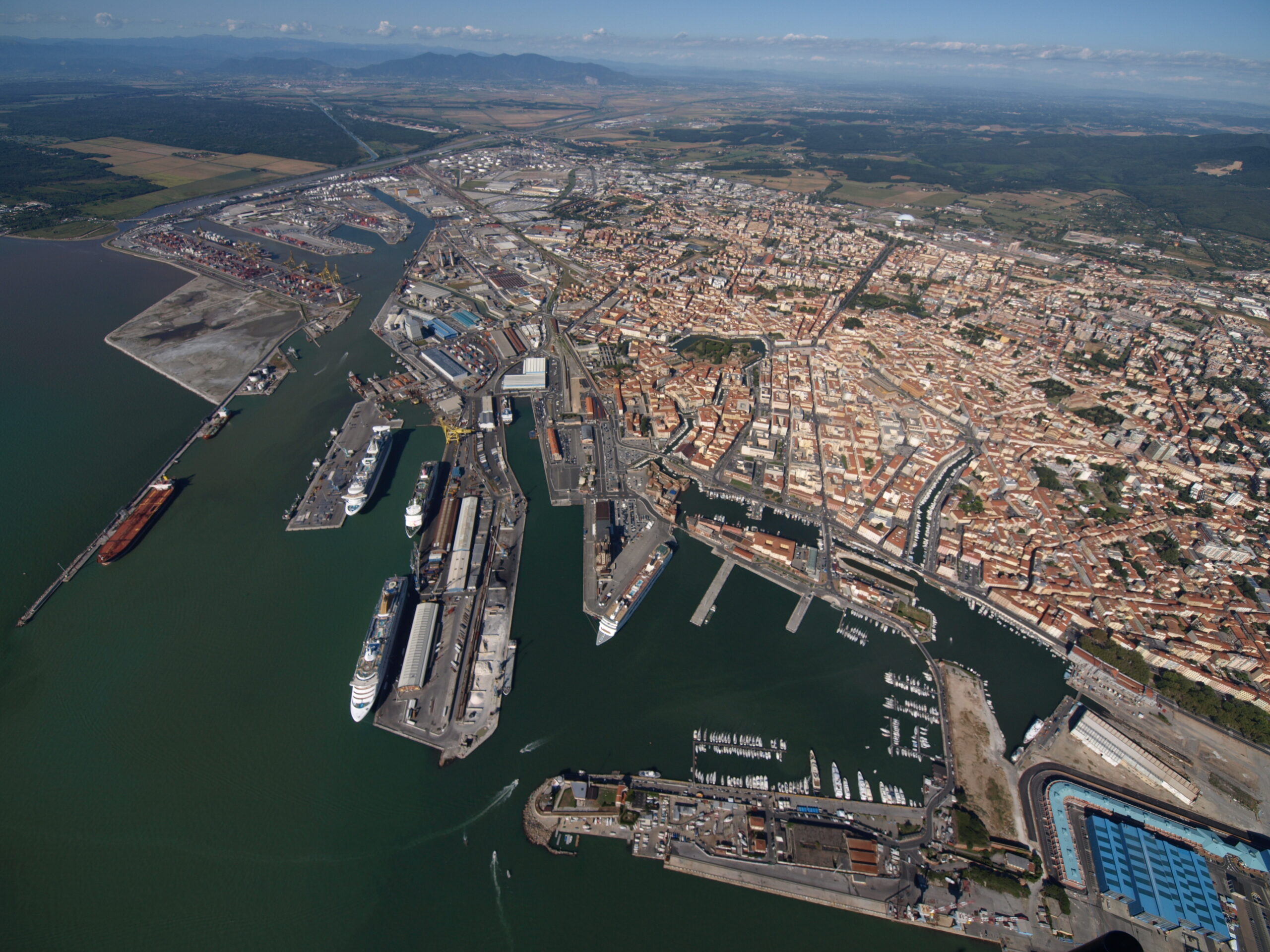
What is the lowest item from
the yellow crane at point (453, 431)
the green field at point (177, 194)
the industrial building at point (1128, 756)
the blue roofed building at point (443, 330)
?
the industrial building at point (1128, 756)

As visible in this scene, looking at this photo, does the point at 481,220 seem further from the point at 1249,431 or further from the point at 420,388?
the point at 1249,431

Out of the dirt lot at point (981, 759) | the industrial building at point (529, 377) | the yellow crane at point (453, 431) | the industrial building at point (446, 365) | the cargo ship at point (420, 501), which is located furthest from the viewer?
the industrial building at point (446, 365)

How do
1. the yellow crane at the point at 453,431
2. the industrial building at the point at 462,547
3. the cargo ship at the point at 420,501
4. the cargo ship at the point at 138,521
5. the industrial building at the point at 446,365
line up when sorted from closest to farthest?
the industrial building at the point at 462,547, the cargo ship at the point at 138,521, the cargo ship at the point at 420,501, the yellow crane at the point at 453,431, the industrial building at the point at 446,365

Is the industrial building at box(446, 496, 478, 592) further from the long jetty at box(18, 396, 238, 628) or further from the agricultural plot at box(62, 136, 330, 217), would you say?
the agricultural plot at box(62, 136, 330, 217)

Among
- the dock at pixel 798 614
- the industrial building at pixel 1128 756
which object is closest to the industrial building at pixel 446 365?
the dock at pixel 798 614

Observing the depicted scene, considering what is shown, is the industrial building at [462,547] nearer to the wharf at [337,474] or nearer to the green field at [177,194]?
the wharf at [337,474]

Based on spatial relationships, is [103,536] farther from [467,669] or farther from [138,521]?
[467,669]

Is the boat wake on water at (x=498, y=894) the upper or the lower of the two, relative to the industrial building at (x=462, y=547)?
lower
